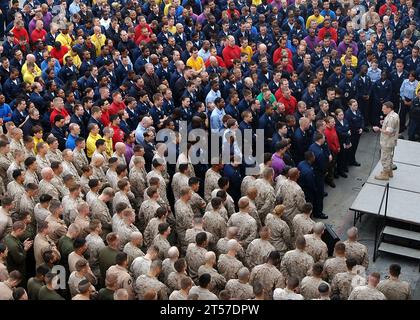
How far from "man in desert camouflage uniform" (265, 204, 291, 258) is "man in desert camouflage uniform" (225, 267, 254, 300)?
1826 millimetres

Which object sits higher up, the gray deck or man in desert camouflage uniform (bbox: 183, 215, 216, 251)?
the gray deck

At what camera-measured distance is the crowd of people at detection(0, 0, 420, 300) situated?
10148 millimetres

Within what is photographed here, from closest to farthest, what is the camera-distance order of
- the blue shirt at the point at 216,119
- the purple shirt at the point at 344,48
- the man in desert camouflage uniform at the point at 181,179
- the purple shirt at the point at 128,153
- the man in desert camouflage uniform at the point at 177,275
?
the man in desert camouflage uniform at the point at 177,275 < the man in desert camouflage uniform at the point at 181,179 < the purple shirt at the point at 128,153 < the blue shirt at the point at 216,119 < the purple shirt at the point at 344,48

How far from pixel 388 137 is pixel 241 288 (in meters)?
5.36

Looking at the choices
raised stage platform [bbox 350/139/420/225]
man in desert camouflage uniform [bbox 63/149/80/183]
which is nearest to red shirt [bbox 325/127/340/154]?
raised stage platform [bbox 350/139/420/225]

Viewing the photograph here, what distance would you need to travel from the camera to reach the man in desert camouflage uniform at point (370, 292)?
958 centimetres

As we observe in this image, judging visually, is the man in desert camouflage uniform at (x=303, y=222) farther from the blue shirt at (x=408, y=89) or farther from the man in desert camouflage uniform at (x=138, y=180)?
the blue shirt at (x=408, y=89)

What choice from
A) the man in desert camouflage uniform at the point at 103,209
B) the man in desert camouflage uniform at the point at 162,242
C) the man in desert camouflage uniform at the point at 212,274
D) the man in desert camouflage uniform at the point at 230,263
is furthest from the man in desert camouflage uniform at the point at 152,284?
the man in desert camouflage uniform at the point at 103,209

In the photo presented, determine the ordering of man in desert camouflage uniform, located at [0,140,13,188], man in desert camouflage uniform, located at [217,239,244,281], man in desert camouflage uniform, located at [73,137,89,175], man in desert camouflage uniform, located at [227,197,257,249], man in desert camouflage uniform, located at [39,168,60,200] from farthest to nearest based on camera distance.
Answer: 1. man in desert camouflage uniform, located at [73,137,89,175]
2. man in desert camouflage uniform, located at [0,140,13,188]
3. man in desert camouflage uniform, located at [39,168,60,200]
4. man in desert camouflage uniform, located at [227,197,257,249]
5. man in desert camouflage uniform, located at [217,239,244,281]

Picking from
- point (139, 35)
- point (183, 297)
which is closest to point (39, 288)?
→ point (183, 297)

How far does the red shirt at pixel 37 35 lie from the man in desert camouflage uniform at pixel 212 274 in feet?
33.8

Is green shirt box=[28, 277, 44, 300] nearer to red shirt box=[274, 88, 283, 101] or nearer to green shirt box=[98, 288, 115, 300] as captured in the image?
green shirt box=[98, 288, 115, 300]

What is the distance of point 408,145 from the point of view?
15.4 metres

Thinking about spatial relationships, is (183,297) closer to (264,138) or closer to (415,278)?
(415,278)
